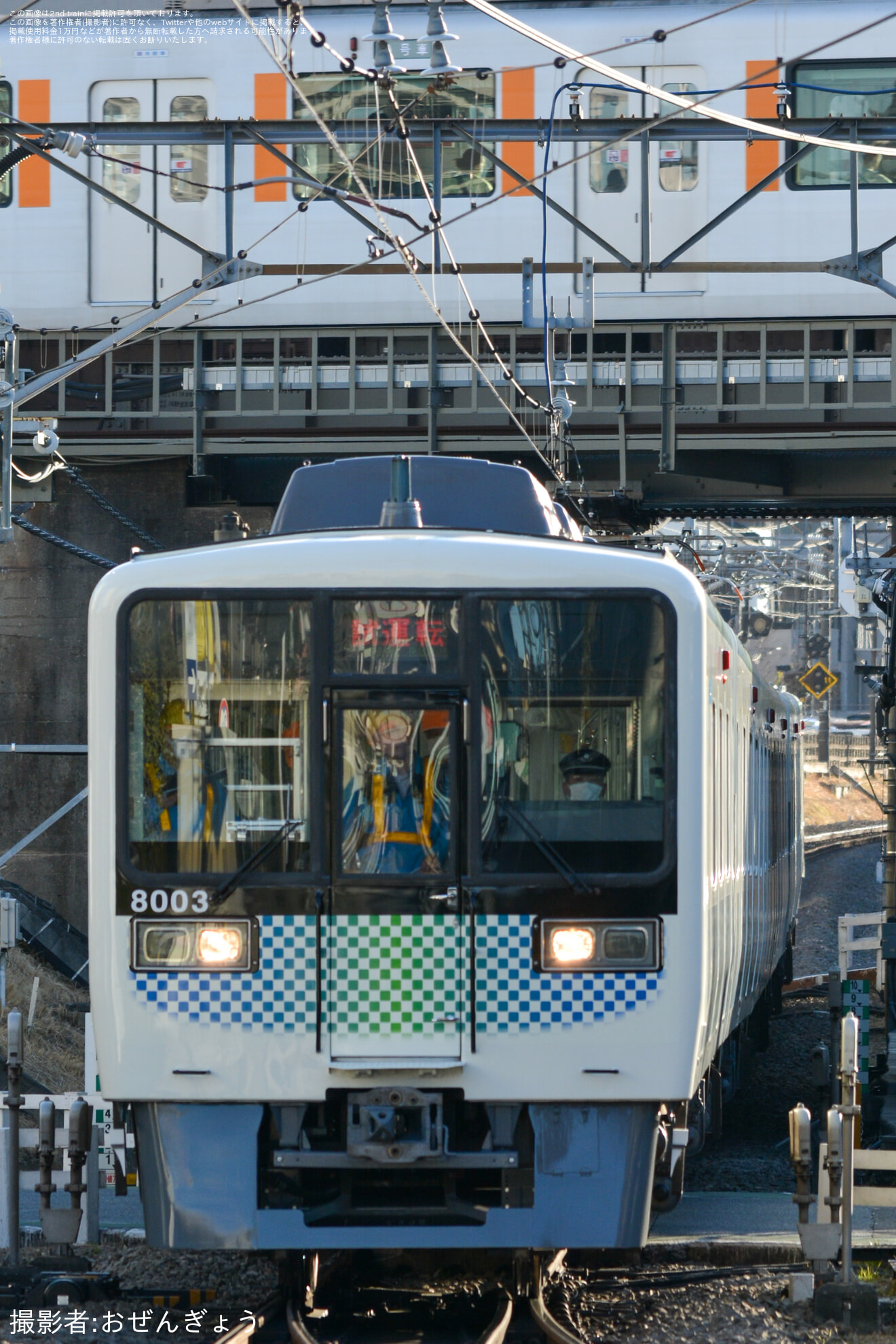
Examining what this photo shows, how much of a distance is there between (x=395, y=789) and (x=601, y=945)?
2.81 ft

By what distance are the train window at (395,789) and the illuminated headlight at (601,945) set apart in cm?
44

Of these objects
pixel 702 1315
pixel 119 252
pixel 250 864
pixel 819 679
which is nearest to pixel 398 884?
pixel 250 864

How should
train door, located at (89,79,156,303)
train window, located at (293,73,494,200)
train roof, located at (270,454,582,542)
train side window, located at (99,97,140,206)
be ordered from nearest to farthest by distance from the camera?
train roof, located at (270,454,582,542) → train window, located at (293,73,494,200) → train side window, located at (99,97,140,206) → train door, located at (89,79,156,303)

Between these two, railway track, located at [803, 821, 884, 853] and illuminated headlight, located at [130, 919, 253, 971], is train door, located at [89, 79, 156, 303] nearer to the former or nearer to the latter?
illuminated headlight, located at [130, 919, 253, 971]

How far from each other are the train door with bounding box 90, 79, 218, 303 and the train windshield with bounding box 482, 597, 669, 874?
11441 mm

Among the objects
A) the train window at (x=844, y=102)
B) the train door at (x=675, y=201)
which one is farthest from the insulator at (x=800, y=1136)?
the train window at (x=844, y=102)

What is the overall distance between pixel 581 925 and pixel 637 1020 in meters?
0.36

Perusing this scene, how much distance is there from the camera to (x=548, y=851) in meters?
6.10

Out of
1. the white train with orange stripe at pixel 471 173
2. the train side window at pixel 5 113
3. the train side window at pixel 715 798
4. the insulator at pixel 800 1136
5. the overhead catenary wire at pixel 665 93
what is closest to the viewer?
the train side window at pixel 715 798

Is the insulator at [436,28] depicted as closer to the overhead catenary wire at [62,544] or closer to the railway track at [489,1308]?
the railway track at [489,1308]

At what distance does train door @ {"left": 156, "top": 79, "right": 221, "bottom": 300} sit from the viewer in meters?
16.6

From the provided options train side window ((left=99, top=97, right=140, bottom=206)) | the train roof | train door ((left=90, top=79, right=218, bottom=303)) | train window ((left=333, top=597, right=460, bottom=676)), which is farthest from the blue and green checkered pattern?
train side window ((left=99, top=97, right=140, bottom=206))

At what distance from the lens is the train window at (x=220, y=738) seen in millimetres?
6109

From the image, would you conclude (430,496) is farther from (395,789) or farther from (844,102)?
(844,102)
